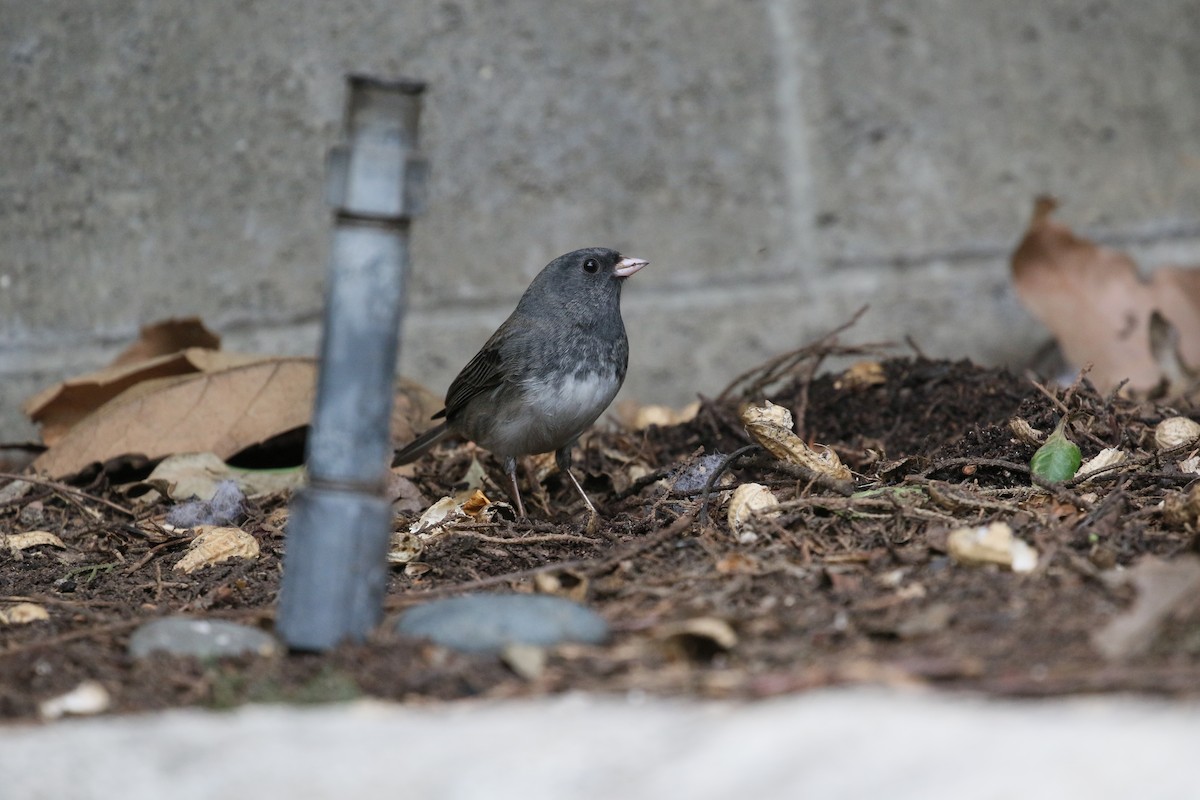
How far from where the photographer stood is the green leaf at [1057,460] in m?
2.77

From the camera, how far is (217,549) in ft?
9.70

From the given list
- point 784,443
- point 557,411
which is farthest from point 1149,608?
point 557,411

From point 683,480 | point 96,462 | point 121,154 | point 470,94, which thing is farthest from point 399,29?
point 683,480

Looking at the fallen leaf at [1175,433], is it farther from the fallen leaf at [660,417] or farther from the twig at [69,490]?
the twig at [69,490]

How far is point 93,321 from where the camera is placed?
14.5ft

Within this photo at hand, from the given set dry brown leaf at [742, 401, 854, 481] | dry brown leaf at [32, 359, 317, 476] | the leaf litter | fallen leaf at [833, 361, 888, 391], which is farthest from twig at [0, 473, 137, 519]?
fallen leaf at [833, 361, 888, 391]

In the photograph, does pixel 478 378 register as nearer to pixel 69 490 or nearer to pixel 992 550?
pixel 69 490

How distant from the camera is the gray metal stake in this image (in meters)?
1.87

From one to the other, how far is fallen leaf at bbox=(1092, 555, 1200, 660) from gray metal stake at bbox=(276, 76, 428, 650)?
39.5 inches

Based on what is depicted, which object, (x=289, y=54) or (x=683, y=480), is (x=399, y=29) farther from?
(x=683, y=480)

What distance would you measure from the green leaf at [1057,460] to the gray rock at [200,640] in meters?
1.59

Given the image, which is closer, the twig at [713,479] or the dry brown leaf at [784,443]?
the twig at [713,479]

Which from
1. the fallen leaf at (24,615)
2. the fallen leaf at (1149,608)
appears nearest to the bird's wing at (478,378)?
the fallen leaf at (24,615)

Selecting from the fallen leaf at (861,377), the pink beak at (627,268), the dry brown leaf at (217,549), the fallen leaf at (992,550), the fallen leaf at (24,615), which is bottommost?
the fallen leaf at (24,615)
